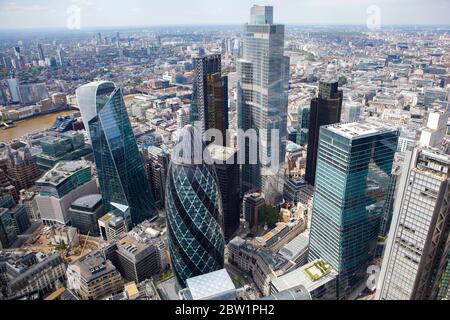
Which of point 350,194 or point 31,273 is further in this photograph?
point 31,273

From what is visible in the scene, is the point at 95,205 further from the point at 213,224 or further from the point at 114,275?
the point at 213,224

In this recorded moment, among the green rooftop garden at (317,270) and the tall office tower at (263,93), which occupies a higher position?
the tall office tower at (263,93)

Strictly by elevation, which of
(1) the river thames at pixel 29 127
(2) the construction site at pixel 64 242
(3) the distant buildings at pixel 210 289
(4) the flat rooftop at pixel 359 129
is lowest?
(2) the construction site at pixel 64 242

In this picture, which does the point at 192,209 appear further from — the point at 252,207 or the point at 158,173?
the point at 158,173

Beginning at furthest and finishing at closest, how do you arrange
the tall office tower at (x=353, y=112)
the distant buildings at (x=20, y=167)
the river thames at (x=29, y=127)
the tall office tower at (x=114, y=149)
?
the river thames at (x=29, y=127), the tall office tower at (x=353, y=112), the distant buildings at (x=20, y=167), the tall office tower at (x=114, y=149)

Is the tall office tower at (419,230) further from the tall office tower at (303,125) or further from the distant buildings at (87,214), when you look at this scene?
the tall office tower at (303,125)

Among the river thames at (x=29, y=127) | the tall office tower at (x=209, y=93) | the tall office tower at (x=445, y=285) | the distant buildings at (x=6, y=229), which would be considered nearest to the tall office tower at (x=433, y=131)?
the tall office tower at (x=445, y=285)

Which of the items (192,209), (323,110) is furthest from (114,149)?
(323,110)
